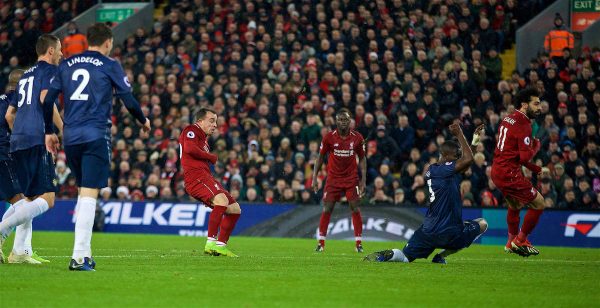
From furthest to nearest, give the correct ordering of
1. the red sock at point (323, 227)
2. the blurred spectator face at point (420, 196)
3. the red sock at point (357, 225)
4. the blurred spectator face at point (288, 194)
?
the blurred spectator face at point (288, 194) → the blurred spectator face at point (420, 196) → the red sock at point (357, 225) → the red sock at point (323, 227)

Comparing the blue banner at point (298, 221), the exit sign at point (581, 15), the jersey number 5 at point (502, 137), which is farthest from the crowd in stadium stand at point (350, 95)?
the jersey number 5 at point (502, 137)

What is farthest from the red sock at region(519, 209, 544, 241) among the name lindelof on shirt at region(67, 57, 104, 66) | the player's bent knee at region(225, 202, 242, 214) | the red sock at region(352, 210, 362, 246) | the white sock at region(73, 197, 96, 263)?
the name lindelof on shirt at region(67, 57, 104, 66)

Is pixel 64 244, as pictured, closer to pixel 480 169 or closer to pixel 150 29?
pixel 480 169

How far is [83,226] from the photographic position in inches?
410

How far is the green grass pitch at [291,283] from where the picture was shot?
8.47 m

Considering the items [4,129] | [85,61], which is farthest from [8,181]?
[85,61]

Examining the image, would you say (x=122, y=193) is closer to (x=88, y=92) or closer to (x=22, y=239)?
(x=22, y=239)

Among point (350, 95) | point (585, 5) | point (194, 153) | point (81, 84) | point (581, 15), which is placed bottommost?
point (194, 153)

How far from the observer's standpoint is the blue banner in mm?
22281

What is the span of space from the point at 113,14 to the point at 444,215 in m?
25.1

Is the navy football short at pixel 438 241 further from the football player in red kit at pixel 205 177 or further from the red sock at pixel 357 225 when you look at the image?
the red sock at pixel 357 225

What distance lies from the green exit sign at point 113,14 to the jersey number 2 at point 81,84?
83.4 feet

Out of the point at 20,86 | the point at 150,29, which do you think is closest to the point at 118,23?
the point at 150,29

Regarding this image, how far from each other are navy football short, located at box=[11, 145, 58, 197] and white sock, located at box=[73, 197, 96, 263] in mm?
1642
